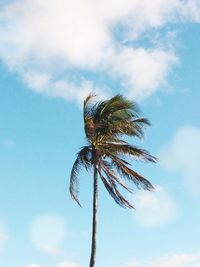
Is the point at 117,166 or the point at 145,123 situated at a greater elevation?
the point at 145,123

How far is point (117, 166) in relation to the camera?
27312mm

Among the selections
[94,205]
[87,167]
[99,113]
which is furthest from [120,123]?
[94,205]

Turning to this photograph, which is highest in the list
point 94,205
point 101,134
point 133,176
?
point 101,134

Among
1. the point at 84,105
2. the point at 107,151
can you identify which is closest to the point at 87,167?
the point at 107,151

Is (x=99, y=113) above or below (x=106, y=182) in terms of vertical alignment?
above

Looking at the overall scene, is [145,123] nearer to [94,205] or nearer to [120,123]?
[120,123]

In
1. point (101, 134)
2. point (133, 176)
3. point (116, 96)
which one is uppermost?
point (116, 96)

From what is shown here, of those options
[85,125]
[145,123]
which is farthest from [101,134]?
[145,123]

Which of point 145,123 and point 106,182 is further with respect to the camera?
point 145,123

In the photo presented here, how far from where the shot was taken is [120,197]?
26.4m

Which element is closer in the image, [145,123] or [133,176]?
[133,176]

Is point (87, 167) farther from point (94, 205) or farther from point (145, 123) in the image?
point (145, 123)

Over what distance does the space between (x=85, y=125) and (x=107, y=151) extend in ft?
5.84

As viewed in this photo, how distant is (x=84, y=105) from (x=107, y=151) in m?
2.88
